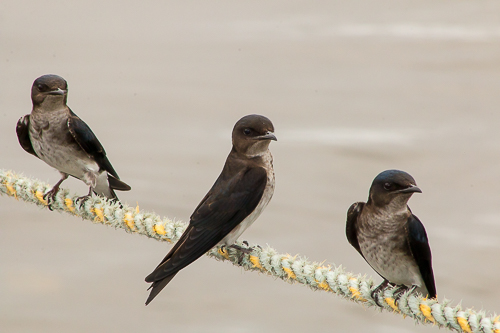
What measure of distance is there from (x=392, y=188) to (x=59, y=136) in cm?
152

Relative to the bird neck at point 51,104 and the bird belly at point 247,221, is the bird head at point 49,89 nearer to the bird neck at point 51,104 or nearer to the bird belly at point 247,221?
the bird neck at point 51,104

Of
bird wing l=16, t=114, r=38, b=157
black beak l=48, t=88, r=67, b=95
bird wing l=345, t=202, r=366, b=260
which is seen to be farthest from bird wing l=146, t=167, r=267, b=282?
bird wing l=16, t=114, r=38, b=157

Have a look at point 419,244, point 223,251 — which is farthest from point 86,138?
point 419,244

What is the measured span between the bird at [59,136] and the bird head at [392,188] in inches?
50.4

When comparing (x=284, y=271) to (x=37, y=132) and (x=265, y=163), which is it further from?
(x=37, y=132)

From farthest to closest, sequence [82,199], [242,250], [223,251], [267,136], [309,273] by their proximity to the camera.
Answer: [82,199], [223,251], [242,250], [267,136], [309,273]

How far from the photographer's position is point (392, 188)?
216 centimetres

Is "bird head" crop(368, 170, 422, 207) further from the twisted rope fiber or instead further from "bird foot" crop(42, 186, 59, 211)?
"bird foot" crop(42, 186, 59, 211)

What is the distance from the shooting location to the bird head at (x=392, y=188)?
6.98 ft

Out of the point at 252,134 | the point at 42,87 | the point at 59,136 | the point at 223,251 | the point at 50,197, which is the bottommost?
the point at 50,197

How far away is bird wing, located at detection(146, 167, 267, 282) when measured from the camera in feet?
7.02

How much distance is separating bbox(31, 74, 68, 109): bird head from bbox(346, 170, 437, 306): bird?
4.50 ft

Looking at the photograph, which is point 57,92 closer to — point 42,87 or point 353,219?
point 42,87

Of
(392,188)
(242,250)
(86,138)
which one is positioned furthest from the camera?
(86,138)
